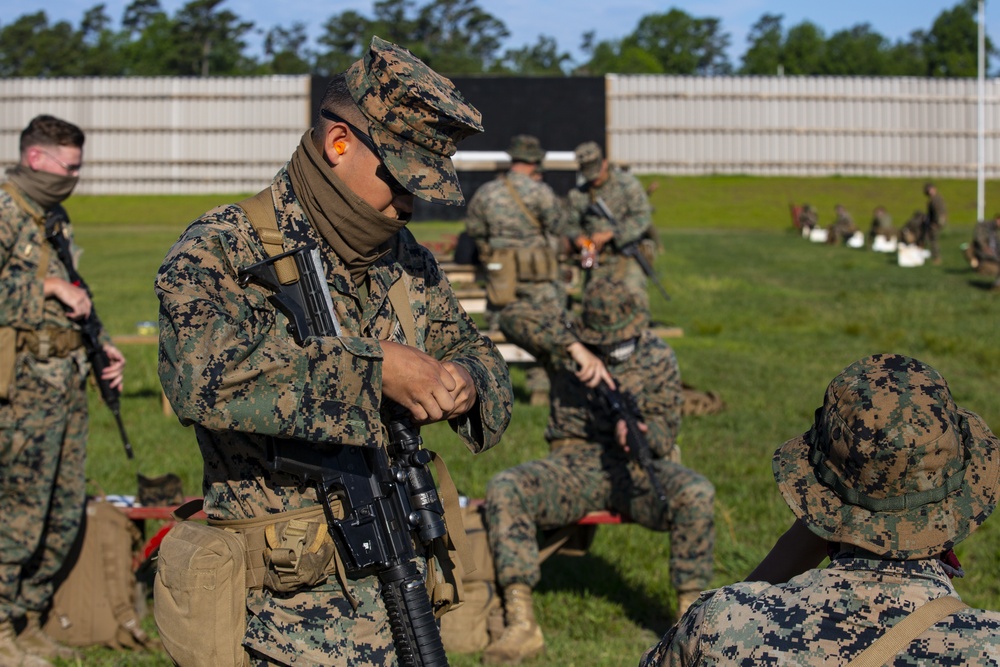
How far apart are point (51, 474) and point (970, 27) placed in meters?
89.4

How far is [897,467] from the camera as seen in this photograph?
221 centimetres

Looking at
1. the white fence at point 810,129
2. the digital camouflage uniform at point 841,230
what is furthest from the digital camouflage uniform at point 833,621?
the white fence at point 810,129

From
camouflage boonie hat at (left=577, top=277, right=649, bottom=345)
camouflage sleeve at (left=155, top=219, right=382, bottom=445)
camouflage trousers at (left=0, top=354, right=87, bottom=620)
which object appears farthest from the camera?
camouflage boonie hat at (left=577, top=277, right=649, bottom=345)

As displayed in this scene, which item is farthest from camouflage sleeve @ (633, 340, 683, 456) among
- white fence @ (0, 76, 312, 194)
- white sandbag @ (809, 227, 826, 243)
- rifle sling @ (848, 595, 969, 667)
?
white fence @ (0, 76, 312, 194)

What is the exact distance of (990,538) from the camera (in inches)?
256

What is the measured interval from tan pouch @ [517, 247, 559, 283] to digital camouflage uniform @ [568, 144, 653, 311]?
722 mm

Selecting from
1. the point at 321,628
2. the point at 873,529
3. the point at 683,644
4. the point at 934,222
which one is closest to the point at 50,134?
the point at 321,628

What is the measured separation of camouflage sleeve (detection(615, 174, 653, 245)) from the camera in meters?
Result: 11.9

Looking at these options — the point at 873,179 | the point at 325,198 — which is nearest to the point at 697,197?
the point at 873,179

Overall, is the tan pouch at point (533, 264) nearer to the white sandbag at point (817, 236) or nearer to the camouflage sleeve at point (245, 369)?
the camouflage sleeve at point (245, 369)

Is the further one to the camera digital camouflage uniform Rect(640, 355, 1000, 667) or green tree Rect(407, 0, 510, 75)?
green tree Rect(407, 0, 510, 75)

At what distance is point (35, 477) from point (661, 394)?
9.66 feet

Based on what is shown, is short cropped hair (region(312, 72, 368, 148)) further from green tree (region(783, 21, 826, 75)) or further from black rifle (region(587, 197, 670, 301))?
green tree (region(783, 21, 826, 75))

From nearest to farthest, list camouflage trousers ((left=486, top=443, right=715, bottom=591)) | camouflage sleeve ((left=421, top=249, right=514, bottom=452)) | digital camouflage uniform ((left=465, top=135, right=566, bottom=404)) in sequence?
1. camouflage sleeve ((left=421, top=249, right=514, bottom=452))
2. camouflage trousers ((left=486, top=443, right=715, bottom=591))
3. digital camouflage uniform ((left=465, top=135, right=566, bottom=404))
